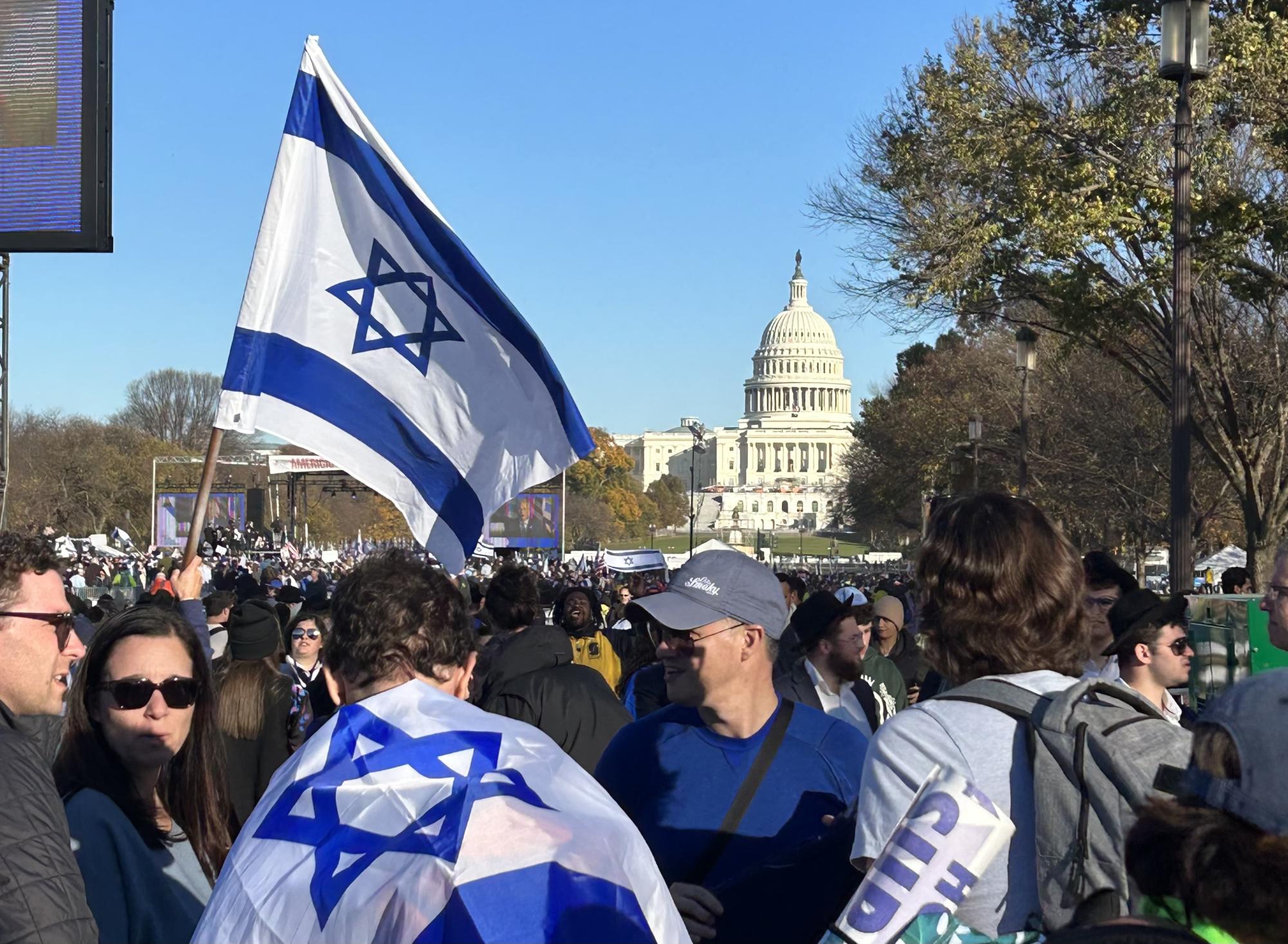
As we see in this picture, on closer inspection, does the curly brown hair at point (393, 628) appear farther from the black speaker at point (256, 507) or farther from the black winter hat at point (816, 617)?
the black speaker at point (256, 507)

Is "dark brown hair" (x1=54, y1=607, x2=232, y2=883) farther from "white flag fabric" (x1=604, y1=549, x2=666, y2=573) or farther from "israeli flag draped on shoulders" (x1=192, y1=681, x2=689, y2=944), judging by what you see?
"white flag fabric" (x1=604, y1=549, x2=666, y2=573)

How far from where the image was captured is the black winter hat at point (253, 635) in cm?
560

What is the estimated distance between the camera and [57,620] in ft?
10.7

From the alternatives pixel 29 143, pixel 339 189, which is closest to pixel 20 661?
pixel 339 189

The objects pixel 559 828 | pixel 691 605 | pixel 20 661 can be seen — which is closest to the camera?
pixel 559 828

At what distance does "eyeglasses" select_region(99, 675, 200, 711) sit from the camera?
3.26m

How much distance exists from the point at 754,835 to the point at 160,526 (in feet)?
148

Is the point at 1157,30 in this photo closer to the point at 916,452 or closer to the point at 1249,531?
the point at 1249,531

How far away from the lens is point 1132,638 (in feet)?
15.1

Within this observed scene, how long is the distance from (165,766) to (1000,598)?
1863 millimetres

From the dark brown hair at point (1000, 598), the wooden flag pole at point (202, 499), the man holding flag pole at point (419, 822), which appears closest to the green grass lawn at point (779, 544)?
the wooden flag pole at point (202, 499)

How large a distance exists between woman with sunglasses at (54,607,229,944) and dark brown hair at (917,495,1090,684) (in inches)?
62.0

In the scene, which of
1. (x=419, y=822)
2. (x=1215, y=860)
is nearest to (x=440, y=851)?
(x=419, y=822)

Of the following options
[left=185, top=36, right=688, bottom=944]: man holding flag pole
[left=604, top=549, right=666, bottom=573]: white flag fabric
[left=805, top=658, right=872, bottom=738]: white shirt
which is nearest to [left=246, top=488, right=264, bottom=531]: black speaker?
[left=604, top=549, right=666, bottom=573]: white flag fabric
